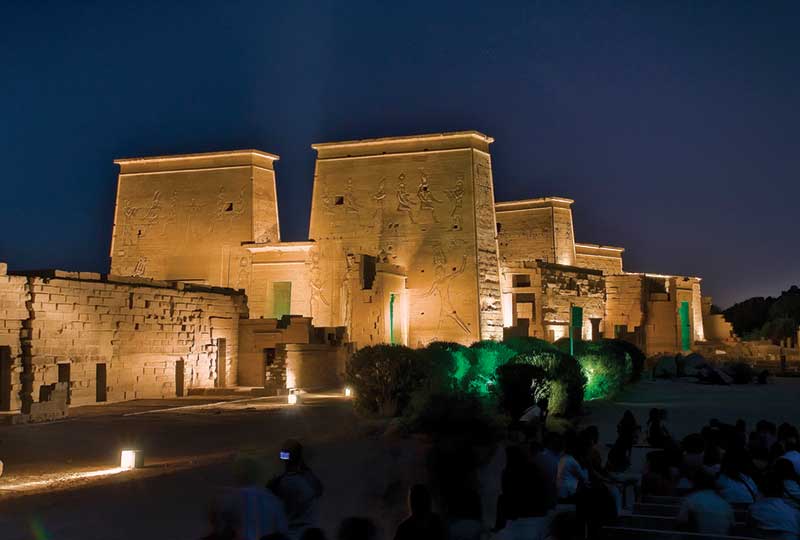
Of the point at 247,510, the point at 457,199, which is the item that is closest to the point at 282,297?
the point at 457,199

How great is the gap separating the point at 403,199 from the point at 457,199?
199cm

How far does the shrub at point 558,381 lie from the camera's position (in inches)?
650

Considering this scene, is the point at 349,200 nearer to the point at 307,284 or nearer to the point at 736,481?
the point at 307,284

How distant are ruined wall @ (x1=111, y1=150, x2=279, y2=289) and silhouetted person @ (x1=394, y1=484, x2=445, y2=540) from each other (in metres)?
27.9

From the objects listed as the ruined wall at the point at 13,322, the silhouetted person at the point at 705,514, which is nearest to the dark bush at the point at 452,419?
the silhouetted person at the point at 705,514

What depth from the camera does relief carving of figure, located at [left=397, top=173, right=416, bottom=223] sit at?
3011 centimetres

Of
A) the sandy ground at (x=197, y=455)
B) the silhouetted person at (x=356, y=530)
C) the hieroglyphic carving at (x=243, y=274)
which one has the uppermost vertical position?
the hieroglyphic carving at (x=243, y=274)

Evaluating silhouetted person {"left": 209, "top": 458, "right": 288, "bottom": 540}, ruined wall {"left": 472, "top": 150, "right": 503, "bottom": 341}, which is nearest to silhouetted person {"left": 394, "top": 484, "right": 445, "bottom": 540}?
silhouetted person {"left": 209, "top": 458, "right": 288, "bottom": 540}

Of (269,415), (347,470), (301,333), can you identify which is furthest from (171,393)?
(347,470)

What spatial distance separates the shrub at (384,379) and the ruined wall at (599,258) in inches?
1020

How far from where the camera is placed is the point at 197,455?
1214 cm

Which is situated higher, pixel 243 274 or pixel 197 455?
pixel 243 274

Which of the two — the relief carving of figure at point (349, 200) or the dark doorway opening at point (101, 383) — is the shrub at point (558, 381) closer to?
the dark doorway opening at point (101, 383)

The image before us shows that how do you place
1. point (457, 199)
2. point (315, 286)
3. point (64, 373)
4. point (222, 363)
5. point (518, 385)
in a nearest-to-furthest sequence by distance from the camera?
point (518, 385) < point (64, 373) < point (222, 363) < point (457, 199) < point (315, 286)
